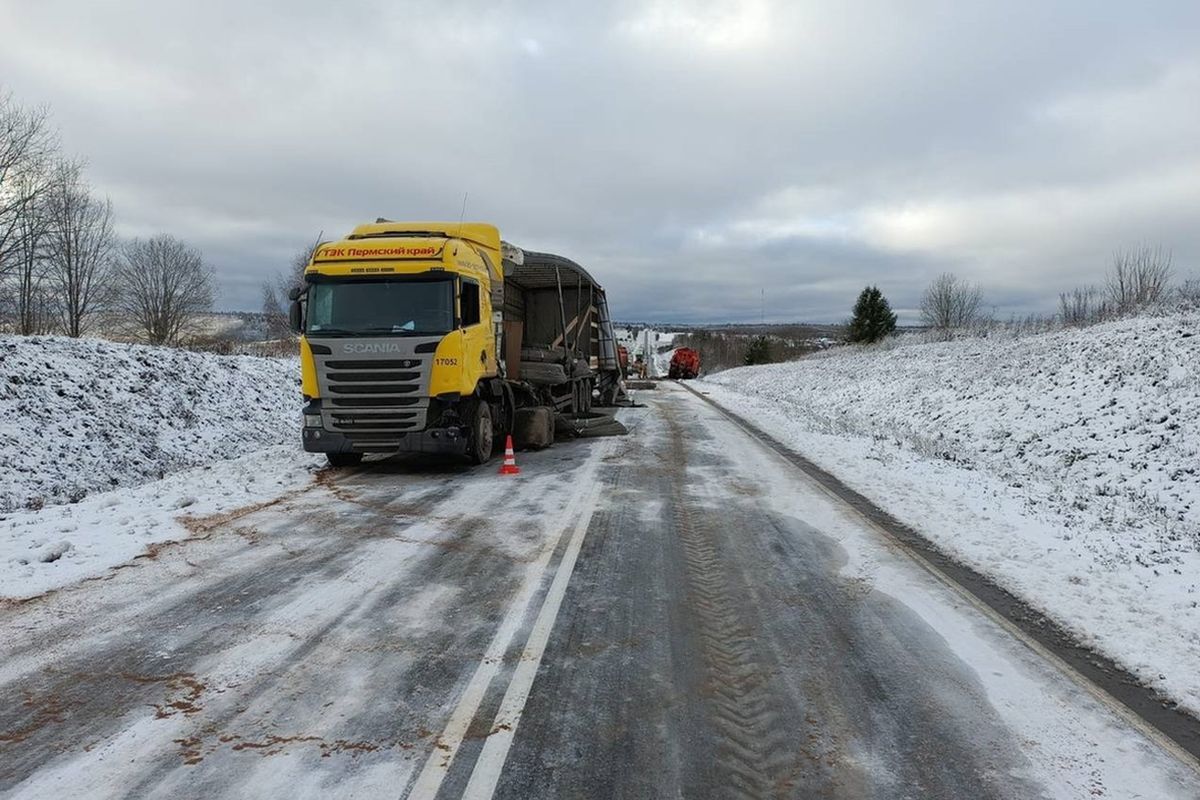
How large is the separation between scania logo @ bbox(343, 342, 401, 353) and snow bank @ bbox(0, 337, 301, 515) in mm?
4880

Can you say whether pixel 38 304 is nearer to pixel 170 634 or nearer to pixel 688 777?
pixel 170 634

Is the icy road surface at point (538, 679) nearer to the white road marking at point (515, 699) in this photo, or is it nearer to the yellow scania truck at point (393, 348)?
the white road marking at point (515, 699)

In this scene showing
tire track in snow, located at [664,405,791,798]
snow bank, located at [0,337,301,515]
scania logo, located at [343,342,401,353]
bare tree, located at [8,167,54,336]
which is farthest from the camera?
bare tree, located at [8,167,54,336]

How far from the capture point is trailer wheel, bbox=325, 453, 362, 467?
33.5 ft

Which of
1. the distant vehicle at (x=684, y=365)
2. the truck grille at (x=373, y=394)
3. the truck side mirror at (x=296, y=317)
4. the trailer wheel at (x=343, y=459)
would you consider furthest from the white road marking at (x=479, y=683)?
the distant vehicle at (x=684, y=365)

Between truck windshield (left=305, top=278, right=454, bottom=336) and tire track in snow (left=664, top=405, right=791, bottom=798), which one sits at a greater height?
truck windshield (left=305, top=278, right=454, bottom=336)

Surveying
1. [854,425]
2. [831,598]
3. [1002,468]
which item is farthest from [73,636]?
[854,425]

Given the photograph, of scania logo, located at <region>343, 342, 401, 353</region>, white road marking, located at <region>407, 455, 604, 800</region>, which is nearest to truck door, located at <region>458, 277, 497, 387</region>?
scania logo, located at <region>343, 342, 401, 353</region>

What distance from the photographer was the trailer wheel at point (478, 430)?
1011 centimetres

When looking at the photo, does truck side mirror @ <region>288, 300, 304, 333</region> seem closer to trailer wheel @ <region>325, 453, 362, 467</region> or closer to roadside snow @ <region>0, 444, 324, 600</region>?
trailer wheel @ <region>325, 453, 362, 467</region>

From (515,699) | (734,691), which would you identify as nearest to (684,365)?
(734,691)

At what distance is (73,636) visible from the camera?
13.5 ft

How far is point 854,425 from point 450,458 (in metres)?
10.6

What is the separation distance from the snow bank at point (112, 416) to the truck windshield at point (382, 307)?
4.76 metres
